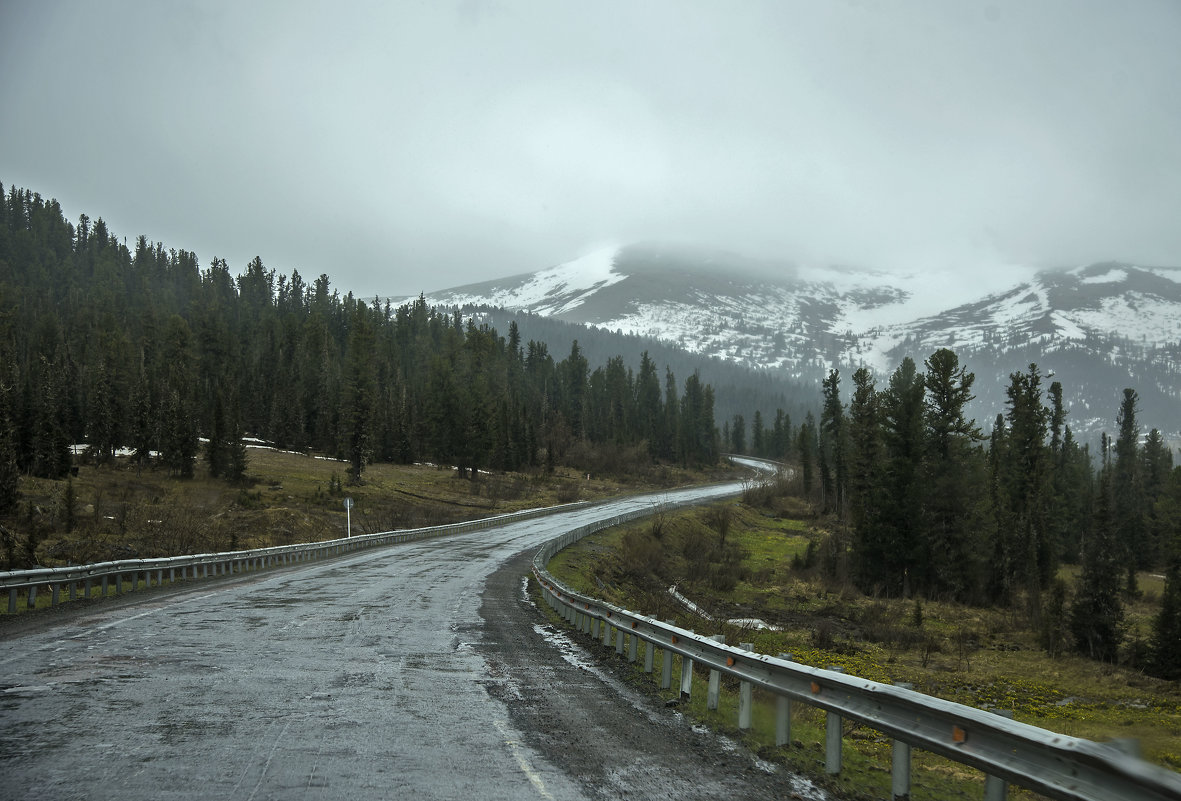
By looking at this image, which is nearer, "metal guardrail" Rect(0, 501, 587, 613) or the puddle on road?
the puddle on road

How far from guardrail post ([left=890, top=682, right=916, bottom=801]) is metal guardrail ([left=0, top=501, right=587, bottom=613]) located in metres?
16.4

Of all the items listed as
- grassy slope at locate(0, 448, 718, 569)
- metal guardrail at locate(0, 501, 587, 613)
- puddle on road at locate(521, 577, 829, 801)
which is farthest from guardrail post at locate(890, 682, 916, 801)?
grassy slope at locate(0, 448, 718, 569)

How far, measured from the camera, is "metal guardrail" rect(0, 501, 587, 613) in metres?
17.5

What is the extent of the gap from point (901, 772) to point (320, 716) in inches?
213

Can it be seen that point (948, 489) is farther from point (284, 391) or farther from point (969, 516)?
point (284, 391)

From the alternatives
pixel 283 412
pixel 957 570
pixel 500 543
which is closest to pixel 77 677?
pixel 500 543

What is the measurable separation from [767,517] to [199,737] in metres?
78.0

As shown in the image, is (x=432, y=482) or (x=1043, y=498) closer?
(x=1043, y=498)

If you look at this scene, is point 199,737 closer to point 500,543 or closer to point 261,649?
point 261,649

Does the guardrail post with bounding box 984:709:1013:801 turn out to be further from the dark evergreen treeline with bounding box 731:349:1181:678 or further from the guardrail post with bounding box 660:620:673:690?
the dark evergreen treeline with bounding box 731:349:1181:678

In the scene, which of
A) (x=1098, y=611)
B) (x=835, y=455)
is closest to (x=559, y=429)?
(x=835, y=455)

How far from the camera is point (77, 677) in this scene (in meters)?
9.70

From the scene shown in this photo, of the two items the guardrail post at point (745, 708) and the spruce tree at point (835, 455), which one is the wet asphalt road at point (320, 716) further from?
the spruce tree at point (835, 455)

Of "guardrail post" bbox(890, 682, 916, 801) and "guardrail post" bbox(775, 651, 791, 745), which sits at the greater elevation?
"guardrail post" bbox(890, 682, 916, 801)
